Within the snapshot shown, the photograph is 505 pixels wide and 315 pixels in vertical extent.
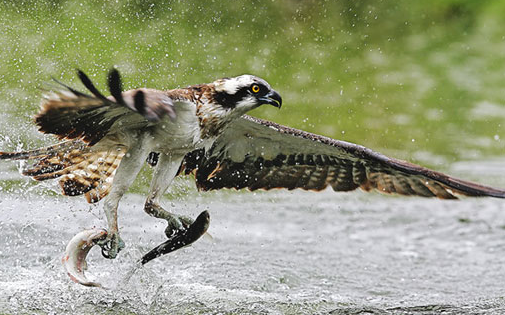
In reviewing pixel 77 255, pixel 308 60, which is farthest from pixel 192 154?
pixel 308 60

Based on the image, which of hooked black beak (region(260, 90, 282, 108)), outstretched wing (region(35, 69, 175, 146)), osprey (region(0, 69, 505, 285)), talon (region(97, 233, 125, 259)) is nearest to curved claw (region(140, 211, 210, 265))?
osprey (region(0, 69, 505, 285))

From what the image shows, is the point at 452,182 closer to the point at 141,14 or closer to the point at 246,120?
the point at 246,120

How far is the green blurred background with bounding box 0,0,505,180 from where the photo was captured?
33.2ft

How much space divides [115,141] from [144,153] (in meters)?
0.22

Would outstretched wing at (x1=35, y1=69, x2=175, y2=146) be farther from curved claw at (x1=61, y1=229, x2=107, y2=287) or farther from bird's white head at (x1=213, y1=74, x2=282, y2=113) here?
curved claw at (x1=61, y1=229, x2=107, y2=287)

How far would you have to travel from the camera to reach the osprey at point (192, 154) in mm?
4820

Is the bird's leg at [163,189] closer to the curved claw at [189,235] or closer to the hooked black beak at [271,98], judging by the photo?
the curved claw at [189,235]

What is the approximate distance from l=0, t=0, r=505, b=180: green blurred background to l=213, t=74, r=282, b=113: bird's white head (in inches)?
136

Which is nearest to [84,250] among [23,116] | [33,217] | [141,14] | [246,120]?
[246,120]

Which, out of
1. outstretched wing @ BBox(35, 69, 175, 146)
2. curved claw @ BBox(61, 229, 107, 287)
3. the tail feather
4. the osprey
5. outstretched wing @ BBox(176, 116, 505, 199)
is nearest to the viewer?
outstretched wing @ BBox(35, 69, 175, 146)

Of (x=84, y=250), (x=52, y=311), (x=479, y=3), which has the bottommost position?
(x=52, y=311)

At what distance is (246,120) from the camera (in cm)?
580

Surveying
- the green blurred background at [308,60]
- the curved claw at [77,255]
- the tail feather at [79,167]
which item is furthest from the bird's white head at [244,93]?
the green blurred background at [308,60]

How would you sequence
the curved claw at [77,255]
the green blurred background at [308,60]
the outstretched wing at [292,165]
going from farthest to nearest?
the green blurred background at [308,60] < the outstretched wing at [292,165] < the curved claw at [77,255]
